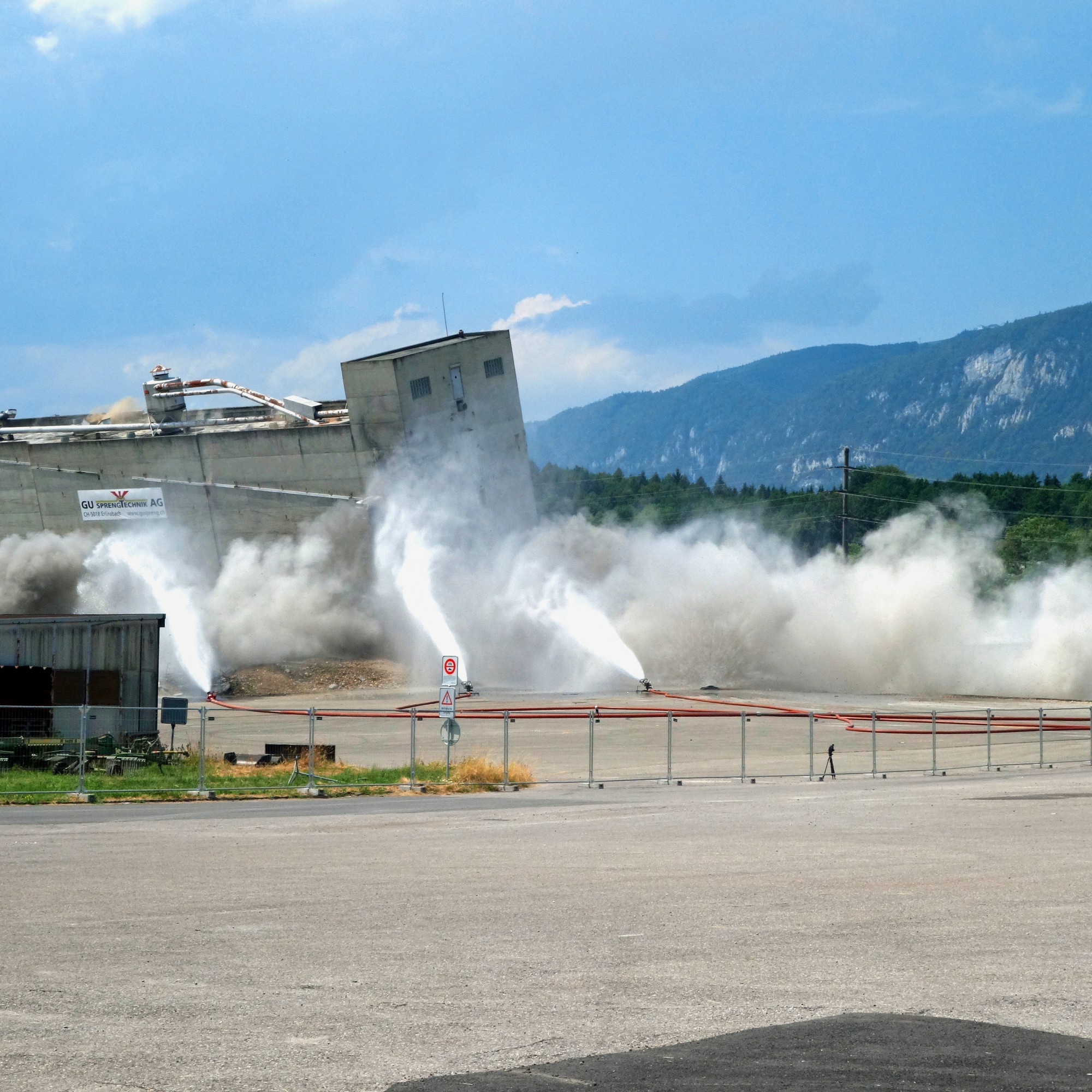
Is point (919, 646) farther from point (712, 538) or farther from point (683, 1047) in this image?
point (683, 1047)

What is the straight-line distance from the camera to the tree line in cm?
10387

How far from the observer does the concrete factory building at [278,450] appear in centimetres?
6047

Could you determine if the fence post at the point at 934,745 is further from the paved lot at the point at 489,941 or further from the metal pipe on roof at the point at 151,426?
the metal pipe on roof at the point at 151,426

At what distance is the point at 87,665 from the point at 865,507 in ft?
315

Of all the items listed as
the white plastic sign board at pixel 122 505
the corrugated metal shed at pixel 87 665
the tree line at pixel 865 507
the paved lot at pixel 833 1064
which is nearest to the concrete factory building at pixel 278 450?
the white plastic sign board at pixel 122 505

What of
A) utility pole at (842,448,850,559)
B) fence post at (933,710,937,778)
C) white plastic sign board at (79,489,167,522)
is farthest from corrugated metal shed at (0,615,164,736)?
utility pole at (842,448,850,559)

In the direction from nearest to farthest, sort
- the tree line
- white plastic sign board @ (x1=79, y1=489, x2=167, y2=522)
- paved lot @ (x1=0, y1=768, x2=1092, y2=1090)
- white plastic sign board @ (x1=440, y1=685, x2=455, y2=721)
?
paved lot @ (x1=0, y1=768, x2=1092, y2=1090) → white plastic sign board @ (x1=440, y1=685, x2=455, y2=721) → white plastic sign board @ (x1=79, y1=489, x2=167, y2=522) → the tree line

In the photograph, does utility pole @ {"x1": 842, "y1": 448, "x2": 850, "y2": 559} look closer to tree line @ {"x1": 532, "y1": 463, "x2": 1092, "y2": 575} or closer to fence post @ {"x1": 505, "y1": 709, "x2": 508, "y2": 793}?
tree line @ {"x1": 532, "y1": 463, "x2": 1092, "y2": 575}

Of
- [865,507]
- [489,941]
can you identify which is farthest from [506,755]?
[865,507]

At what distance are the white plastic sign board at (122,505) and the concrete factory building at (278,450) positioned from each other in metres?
0.06

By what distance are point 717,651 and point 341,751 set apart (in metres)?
26.1

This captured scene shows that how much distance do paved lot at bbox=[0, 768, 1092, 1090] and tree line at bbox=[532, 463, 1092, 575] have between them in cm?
6051

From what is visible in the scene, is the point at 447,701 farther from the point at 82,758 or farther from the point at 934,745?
the point at 934,745

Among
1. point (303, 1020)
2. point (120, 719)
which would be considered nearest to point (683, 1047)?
point (303, 1020)
